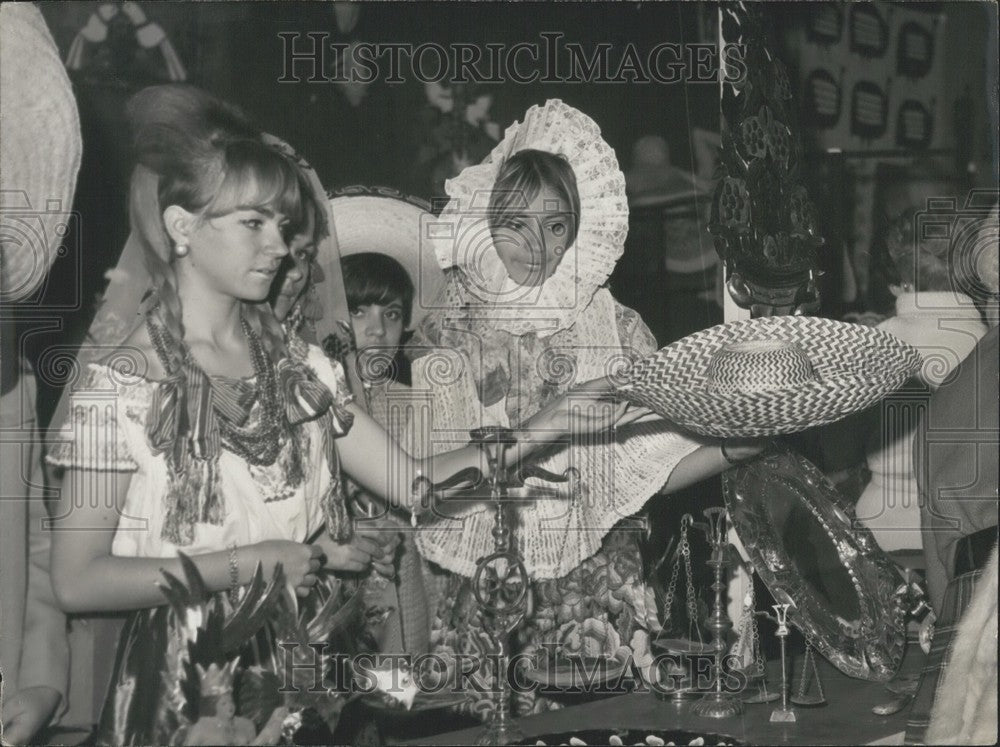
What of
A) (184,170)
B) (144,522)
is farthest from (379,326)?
(144,522)

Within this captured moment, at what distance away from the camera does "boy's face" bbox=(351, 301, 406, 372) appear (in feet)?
9.01

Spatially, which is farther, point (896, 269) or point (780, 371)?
point (896, 269)

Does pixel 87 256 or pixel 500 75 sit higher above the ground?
pixel 500 75

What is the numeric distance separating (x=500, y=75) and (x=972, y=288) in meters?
1.12

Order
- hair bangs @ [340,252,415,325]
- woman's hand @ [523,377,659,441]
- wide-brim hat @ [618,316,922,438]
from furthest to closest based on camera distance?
woman's hand @ [523,377,659,441] < hair bangs @ [340,252,415,325] < wide-brim hat @ [618,316,922,438]

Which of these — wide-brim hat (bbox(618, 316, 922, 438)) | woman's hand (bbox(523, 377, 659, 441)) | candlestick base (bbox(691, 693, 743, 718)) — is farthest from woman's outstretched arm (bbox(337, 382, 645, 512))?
candlestick base (bbox(691, 693, 743, 718))

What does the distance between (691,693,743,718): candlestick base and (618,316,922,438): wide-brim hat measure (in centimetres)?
51

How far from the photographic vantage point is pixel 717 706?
2668 millimetres

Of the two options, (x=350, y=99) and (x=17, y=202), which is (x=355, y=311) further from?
(x=17, y=202)

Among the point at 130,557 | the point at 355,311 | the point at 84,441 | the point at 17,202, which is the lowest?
the point at 130,557

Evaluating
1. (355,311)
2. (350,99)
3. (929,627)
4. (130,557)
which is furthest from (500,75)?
(929,627)

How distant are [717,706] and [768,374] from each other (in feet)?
2.10

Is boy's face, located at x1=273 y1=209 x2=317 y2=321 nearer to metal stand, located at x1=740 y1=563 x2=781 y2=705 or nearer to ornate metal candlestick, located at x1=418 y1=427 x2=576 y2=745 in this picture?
ornate metal candlestick, located at x1=418 y1=427 x2=576 y2=745

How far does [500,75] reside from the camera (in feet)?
9.27
